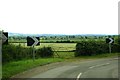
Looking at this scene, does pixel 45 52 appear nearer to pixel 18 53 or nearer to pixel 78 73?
pixel 18 53

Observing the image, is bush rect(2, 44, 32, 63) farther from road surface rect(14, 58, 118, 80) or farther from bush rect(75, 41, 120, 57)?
bush rect(75, 41, 120, 57)

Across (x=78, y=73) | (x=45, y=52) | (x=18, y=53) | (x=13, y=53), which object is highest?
(x=13, y=53)

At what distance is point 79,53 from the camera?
42.9m

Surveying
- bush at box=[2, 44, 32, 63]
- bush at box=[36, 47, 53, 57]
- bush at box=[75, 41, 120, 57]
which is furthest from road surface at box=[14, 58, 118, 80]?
bush at box=[75, 41, 120, 57]

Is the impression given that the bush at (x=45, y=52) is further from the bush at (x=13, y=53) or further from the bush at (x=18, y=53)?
the bush at (x=13, y=53)

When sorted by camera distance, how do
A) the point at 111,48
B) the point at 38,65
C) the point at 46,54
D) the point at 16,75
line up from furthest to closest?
the point at 111,48 → the point at 46,54 → the point at 38,65 → the point at 16,75

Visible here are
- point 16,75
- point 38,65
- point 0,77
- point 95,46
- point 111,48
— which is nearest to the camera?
point 0,77

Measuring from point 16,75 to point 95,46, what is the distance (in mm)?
24715

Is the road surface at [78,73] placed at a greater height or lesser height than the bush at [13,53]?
lesser

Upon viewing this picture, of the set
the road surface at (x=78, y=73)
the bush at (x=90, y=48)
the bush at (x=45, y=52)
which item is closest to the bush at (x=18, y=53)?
the bush at (x=45, y=52)

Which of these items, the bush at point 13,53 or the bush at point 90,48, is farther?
the bush at point 90,48

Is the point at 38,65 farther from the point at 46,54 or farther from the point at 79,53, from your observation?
the point at 79,53

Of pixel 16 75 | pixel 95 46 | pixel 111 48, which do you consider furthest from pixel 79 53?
pixel 16 75

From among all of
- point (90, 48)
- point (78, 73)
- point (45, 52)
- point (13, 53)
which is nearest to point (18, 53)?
point (13, 53)
